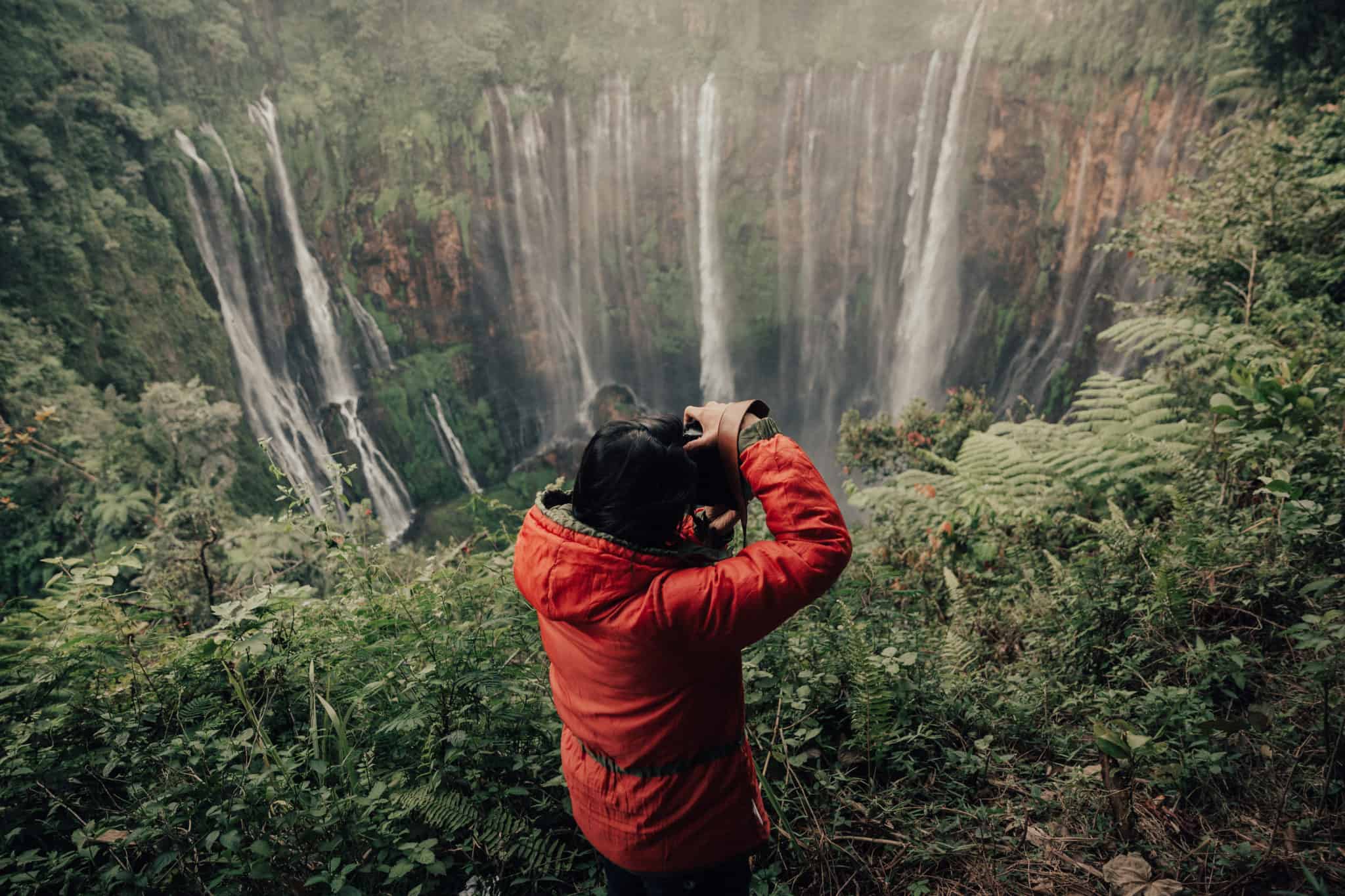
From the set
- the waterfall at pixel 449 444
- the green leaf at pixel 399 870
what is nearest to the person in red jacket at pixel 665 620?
the green leaf at pixel 399 870

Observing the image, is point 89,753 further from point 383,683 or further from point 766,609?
point 766,609

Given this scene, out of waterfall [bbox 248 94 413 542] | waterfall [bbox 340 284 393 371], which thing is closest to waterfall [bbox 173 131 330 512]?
waterfall [bbox 248 94 413 542]

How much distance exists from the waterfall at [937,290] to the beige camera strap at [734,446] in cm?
1444

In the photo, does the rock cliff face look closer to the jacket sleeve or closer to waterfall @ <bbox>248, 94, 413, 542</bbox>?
waterfall @ <bbox>248, 94, 413, 542</bbox>

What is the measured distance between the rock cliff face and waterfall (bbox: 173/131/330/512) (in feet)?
7.81

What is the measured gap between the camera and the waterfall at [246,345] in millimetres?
12422

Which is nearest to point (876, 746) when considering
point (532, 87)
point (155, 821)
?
point (155, 821)

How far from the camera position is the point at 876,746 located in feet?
7.16

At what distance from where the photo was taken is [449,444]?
16.6m

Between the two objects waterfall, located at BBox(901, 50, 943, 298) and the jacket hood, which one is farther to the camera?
waterfall, located at BBox(901, 50, 943, 298)

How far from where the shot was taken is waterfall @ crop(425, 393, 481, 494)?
1641cm

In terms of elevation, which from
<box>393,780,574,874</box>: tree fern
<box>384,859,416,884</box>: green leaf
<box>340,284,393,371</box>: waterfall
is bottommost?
<box>340,284,393,371</box>: waterfall

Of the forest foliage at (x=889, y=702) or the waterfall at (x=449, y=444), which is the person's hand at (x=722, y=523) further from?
the waterfall at (x=449, y=444)

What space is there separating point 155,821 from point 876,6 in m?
17.1
